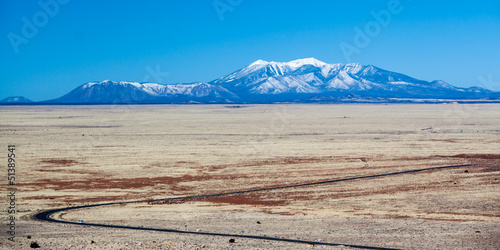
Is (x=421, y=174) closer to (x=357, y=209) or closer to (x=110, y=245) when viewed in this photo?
(x=357, y=209)

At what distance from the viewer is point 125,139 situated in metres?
52.9

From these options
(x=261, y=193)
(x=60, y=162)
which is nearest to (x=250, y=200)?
(x=261, y=193)

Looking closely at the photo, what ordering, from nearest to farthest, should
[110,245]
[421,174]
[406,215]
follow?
1. [110,245]
2. [406,215]
3. [421,174]

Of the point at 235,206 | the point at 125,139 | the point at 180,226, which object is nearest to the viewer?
the point at 180,226

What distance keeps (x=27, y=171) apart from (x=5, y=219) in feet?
43.7

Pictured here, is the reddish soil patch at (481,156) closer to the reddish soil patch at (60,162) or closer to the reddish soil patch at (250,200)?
the reddish soil patch at (250,200)

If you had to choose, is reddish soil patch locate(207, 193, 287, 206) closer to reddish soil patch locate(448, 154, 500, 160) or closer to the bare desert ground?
the bare desert ground

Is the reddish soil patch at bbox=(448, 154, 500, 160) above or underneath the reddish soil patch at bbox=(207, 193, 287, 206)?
above

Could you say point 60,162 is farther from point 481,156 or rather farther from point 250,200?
point 481,156

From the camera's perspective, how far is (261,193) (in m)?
26.6

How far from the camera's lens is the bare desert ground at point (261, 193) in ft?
58.3

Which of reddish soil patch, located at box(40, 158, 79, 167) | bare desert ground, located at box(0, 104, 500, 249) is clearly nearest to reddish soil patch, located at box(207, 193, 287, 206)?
bare desert ground, located at box(0, 104, 500, 249)

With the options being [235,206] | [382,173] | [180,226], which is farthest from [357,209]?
[382,173]

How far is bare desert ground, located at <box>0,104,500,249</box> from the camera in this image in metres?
17.8
